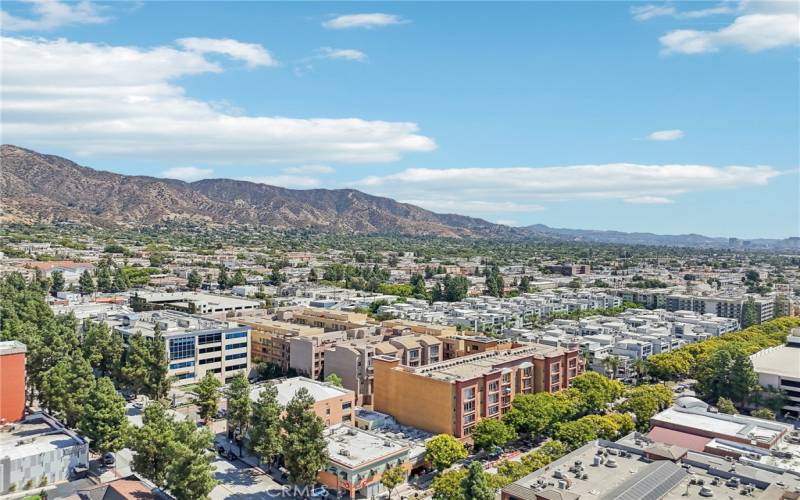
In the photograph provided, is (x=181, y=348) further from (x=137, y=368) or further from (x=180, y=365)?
(x=137, y=368)

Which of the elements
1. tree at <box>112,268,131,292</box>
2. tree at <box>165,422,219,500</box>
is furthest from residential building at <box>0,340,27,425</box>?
tree at <box>112,268,131,292</box>

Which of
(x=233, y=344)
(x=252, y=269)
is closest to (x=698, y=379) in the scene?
(x=233, y=344)

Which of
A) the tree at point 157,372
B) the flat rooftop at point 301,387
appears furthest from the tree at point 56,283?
the flat rooftop at point 301,387

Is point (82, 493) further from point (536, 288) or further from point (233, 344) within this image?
point (536, 288)

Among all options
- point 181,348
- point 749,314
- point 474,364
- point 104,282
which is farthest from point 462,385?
point 104,282

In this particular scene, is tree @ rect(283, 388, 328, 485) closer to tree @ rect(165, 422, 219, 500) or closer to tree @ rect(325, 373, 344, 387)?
tree @ rect(165, 422, 219, 500)

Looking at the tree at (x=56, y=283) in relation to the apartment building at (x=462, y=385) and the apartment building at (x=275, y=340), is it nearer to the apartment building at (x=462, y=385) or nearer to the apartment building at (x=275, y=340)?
the apartment building at (x=275, y=340)
